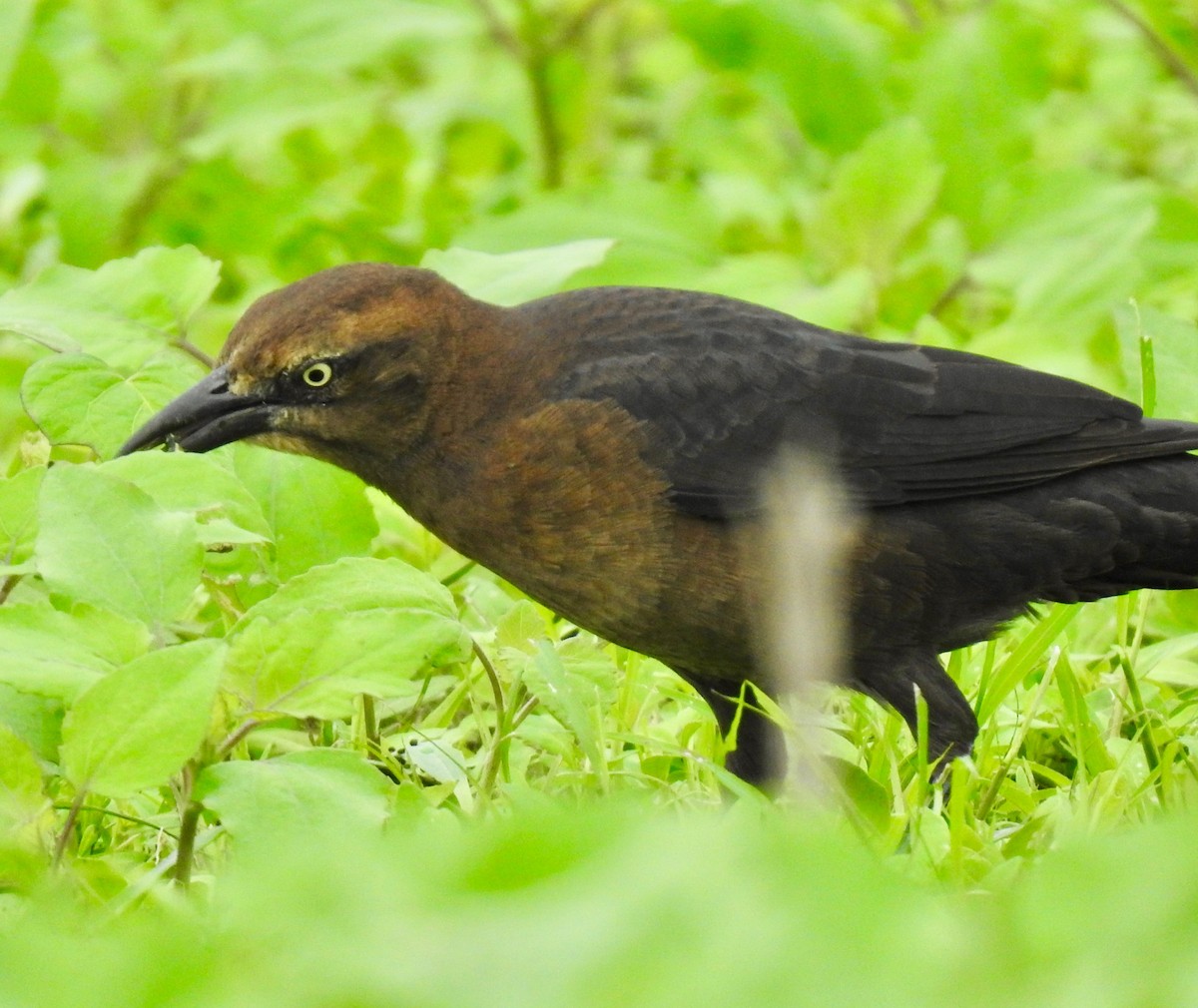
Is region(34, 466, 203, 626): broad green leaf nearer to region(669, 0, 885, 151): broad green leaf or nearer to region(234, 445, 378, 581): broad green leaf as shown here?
region(234, 445, 378, 581): broad green leaf

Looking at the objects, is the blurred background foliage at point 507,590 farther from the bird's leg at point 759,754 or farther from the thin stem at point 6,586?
the bird's leg at point 759,754

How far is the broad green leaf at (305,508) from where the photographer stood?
11.6 feet

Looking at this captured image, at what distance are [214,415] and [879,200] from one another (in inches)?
96.0

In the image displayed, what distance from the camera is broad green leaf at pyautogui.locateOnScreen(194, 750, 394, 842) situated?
8.12ft

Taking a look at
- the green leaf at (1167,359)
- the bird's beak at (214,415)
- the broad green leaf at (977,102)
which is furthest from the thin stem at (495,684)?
the broad green leaf at (977,102)

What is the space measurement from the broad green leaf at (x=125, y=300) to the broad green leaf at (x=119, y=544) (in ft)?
3.29

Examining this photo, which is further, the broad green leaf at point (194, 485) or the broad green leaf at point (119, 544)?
the broad green leaf at point (194, 485)

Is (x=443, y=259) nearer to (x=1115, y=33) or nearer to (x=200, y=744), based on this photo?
(x=200, y=744)

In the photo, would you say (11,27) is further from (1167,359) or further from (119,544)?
(1167,359)

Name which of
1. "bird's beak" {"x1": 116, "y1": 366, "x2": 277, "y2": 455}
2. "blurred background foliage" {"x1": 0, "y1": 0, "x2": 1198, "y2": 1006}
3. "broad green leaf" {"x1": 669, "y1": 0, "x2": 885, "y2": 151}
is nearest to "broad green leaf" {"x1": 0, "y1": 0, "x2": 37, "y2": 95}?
"blurred background foliage" {"x1": 0, "y1": 0, "x2": 1198, "y2": 1006}

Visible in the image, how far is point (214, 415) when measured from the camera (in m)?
3.42

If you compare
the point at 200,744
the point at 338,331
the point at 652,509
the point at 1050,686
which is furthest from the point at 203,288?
the point at 1050,686

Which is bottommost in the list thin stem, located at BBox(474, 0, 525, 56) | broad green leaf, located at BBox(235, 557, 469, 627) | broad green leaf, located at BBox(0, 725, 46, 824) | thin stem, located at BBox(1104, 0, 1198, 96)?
broad green leaf, located at BBox(0, 725, 46, 824)

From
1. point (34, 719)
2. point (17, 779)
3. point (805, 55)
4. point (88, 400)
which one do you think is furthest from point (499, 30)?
point (17, 779)
